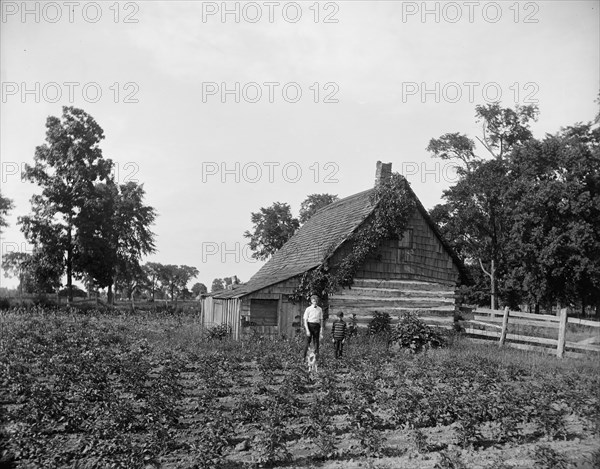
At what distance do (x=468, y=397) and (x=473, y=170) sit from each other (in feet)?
106

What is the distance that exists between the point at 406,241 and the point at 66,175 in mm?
27602

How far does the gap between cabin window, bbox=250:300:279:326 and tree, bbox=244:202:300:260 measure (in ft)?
116

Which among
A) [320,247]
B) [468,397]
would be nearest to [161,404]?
[468,397]

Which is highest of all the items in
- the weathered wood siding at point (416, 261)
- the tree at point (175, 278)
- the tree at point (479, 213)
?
the tree at point (479, 213)

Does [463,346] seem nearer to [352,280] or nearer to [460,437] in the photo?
[352,280]

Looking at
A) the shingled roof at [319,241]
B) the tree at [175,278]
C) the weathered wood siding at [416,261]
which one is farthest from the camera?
the tree at [175,278]

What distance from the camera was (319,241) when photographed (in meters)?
24.8

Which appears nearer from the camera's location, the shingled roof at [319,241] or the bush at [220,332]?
the bush at [220,332]

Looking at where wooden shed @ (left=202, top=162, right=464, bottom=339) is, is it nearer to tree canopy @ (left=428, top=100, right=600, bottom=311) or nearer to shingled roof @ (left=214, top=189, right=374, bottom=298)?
shingled roof @ (left=214, top=189, right=374, bottom=298)

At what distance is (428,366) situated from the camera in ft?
50.8

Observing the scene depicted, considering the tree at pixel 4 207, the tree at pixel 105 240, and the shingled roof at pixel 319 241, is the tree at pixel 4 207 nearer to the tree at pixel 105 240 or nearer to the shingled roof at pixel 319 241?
the tree at pixel 105 240

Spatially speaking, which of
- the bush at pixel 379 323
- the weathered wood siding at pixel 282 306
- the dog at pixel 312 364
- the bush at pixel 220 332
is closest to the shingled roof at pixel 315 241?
the weathered wood siding at pixel 282 306

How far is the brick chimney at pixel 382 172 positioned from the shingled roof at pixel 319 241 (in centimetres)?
16

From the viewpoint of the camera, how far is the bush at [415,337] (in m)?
19.6
